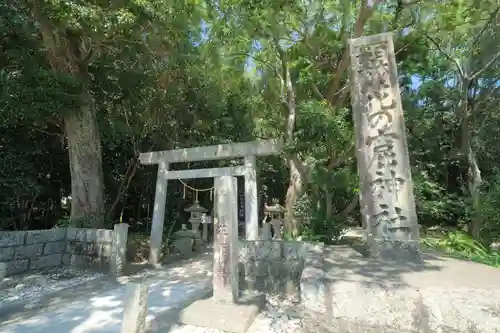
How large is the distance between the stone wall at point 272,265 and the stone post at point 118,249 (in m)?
2.88

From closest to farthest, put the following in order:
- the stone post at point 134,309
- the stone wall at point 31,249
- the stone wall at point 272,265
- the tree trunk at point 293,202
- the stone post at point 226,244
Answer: the stone post at point 134,309
the stone post at point 226,244
the stone wall at point 272,265
the stone wall at point 31,249
the tree trunk at point 293,202

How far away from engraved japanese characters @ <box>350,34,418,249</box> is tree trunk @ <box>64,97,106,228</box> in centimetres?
647

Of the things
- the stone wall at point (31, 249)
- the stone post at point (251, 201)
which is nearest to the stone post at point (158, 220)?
the stone wall at point (31, 249)

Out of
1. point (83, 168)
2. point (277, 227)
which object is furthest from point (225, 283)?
point (277, 227)

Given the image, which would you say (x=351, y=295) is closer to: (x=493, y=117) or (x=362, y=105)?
(x=362, y=105)

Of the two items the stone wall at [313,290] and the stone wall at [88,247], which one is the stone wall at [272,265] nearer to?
the stone wall at [313,290]

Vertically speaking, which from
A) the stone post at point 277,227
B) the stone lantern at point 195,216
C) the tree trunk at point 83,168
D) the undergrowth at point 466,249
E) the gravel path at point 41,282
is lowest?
the gravel path at point 41,282

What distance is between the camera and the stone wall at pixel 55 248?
6.50 meters

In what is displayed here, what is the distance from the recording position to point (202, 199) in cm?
1520

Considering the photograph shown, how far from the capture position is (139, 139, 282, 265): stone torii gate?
26.1 ft

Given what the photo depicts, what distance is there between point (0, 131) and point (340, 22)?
31.8 feet

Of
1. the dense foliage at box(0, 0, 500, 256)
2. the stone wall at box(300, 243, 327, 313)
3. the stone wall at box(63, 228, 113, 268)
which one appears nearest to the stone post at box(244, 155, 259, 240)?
the dense foliage at box(0, 0, 500, 256)

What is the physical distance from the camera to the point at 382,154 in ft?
17.6

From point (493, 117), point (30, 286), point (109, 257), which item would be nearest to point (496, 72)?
point (493, 117)
